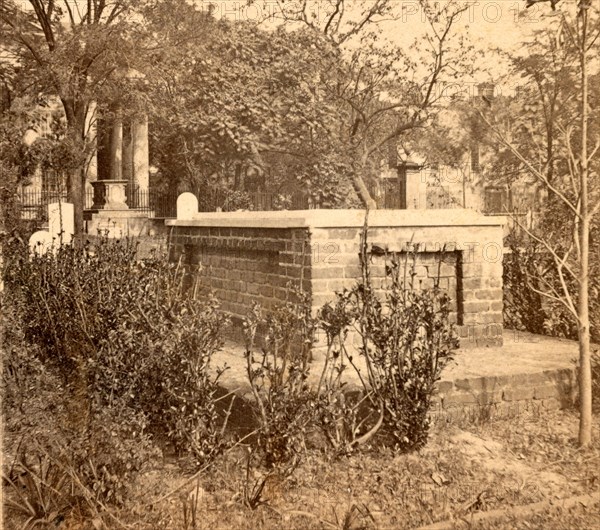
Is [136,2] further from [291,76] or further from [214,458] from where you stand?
[214,458]

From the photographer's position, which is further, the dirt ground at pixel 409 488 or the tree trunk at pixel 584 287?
the tree trunk at pixel 584 287

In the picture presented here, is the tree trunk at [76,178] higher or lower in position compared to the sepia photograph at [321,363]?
higher

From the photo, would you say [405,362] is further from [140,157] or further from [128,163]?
[128,163]

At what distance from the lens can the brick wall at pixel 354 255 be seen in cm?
675

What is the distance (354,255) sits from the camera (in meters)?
6.84

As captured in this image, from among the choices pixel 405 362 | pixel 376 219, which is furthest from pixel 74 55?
pixel 405 362

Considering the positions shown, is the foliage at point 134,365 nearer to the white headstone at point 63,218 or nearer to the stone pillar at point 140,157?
the white headstone at point 63,218

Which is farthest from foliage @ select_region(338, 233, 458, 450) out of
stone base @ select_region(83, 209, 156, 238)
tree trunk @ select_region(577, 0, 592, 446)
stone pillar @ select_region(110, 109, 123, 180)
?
stone pillar @ select_region(110, 109, 123, 180)

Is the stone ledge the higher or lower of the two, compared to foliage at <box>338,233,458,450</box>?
higher

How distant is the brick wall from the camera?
675 cm

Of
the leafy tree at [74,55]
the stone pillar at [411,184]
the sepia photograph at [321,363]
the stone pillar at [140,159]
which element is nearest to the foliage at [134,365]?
the sepia photograph at [321,363]

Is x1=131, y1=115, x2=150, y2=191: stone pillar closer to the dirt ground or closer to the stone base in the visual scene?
the stone base

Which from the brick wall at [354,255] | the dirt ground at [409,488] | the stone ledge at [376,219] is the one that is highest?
the stone ledge at [376,219]

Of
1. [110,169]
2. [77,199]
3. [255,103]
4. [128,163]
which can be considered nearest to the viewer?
[77,199]
